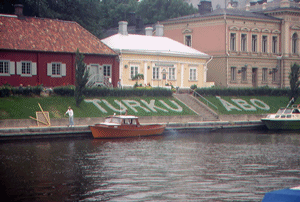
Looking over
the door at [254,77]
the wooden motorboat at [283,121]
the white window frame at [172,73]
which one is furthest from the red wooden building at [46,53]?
the door at [254,77]

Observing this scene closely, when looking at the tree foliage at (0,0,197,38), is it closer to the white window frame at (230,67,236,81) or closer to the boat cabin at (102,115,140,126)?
the white window frame at (230,67,236,81)

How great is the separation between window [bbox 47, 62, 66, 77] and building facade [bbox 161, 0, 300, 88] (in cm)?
2314

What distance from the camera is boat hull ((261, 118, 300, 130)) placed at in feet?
158

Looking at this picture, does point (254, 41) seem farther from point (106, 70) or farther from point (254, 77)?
point (106, 70)

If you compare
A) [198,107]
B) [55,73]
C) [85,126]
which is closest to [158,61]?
[198,107]

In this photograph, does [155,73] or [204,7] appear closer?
[155,73]

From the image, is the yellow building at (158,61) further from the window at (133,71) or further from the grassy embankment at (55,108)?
the grassy embankment at (55,108)

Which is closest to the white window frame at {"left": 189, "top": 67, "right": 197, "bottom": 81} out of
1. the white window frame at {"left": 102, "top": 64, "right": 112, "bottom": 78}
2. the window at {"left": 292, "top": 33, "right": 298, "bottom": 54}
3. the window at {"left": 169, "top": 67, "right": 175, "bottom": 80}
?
the window at {"left": 169, "top": 67, "right": 175, "bottom": 80}

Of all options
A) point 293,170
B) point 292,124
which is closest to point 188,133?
point 292,124

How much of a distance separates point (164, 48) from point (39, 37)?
17169 mm

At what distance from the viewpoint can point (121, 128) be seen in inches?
1489

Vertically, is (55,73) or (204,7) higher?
(204,7)

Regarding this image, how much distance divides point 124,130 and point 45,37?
1676 centimetres

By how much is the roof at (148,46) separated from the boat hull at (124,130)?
54.9 feet
